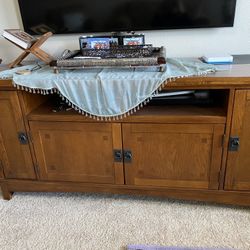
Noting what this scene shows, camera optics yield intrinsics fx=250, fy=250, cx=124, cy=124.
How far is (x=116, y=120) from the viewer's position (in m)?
1.18

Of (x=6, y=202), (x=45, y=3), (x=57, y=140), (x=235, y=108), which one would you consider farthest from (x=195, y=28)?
(x=6, y=202)

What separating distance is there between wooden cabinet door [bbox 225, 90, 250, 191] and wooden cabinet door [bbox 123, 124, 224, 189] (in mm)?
56

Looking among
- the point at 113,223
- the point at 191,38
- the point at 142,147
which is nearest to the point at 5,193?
the point at 113,223

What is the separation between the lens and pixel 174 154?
4.01ft

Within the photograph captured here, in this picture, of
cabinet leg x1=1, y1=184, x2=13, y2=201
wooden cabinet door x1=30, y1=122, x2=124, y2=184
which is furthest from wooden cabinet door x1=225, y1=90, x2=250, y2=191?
cabinet leg x1=1, y1=184, x2=13, y2=201

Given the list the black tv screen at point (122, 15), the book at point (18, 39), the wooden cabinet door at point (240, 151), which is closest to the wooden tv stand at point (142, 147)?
the wooden cabinet door at point (240, 151)

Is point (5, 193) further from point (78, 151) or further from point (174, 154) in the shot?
point (174, 154)

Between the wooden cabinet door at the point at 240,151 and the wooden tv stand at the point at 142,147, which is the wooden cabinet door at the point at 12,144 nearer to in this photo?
the wooden tv stand at the point at 142,147

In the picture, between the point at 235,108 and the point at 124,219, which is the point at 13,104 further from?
the point at 235,108

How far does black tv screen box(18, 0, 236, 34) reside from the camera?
4.43 ft

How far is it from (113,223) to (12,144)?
67 centimetres

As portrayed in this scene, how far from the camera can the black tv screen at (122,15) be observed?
→ 1351mm

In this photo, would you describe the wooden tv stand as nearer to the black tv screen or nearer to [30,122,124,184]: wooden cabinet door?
[30,122,124,184]: wooden cabinet door

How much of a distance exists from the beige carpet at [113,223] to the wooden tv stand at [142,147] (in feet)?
0.25
